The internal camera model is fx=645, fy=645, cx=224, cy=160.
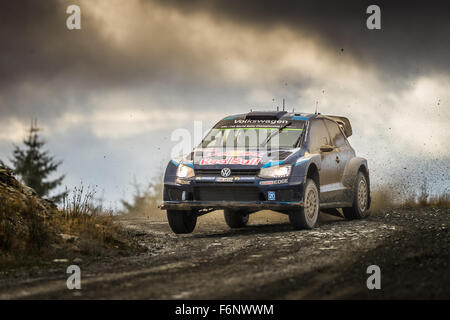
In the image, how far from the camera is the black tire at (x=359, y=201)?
13.3m

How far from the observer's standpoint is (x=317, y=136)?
477 inches

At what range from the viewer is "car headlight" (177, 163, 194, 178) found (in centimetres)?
1092

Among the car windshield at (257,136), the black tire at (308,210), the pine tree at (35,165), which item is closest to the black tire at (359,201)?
the black tire at (308,210)

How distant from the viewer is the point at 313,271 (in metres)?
6.88

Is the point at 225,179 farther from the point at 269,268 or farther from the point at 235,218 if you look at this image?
the point at 269,268

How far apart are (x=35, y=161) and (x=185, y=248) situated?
35631mm

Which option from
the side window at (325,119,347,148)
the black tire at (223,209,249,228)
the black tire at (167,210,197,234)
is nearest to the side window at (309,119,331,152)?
the side window at (325,119,347,148)

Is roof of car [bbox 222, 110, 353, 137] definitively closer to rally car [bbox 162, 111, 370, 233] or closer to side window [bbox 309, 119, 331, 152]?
rally car [bbox 162, 111, 370, 233]

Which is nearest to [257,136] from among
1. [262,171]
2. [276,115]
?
[276,115]

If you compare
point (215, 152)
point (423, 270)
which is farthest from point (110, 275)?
point (215, 152)

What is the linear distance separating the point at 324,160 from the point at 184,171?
8.83ft
